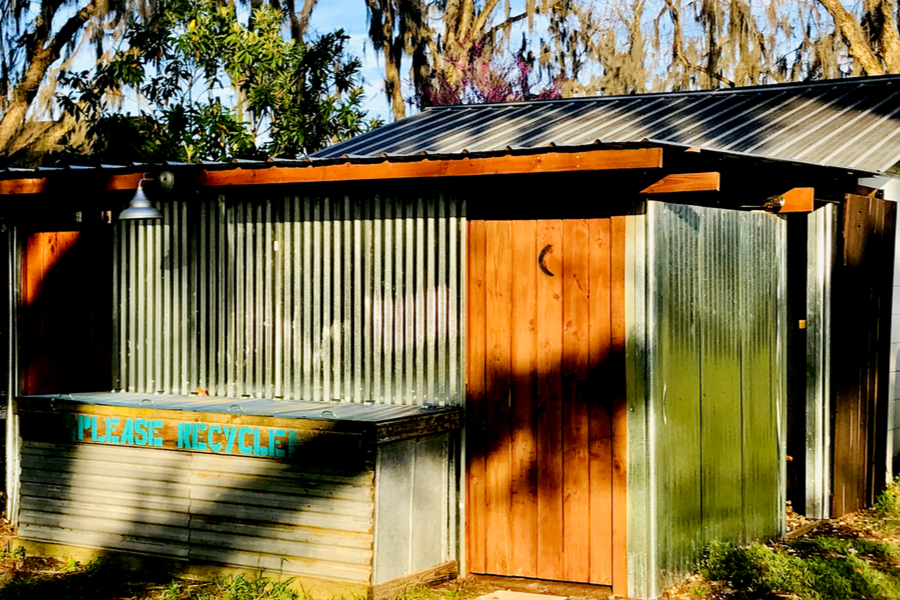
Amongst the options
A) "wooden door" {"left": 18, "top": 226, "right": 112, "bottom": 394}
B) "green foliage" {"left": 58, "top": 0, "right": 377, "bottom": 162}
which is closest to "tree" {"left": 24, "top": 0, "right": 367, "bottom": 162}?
"green foliage" {"left": 58, "top": 0, "right": 377, "bottom": 162}

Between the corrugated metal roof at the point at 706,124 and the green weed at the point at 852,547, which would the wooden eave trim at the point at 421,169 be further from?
the green weed at the point at 852,547

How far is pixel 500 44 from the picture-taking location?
2859cm

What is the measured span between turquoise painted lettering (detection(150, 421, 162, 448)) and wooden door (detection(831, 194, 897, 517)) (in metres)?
5.17

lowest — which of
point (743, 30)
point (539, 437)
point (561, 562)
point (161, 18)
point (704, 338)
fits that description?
point (561, 562)

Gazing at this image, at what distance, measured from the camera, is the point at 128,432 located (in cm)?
738

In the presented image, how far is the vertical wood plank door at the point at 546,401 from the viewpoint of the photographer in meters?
6.86

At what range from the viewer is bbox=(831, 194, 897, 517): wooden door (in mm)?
9039

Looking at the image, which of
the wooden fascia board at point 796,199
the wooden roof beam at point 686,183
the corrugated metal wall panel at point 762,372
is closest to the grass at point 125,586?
the corrugated metal wall panel at point 762,372

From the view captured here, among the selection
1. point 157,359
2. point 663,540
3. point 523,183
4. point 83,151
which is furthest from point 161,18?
point 663,540

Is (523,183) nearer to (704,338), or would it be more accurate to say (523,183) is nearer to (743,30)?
(704,338)

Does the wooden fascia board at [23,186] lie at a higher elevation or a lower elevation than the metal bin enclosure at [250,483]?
higher

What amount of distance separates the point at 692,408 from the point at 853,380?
2.62m

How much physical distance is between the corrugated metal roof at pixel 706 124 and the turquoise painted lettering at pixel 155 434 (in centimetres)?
322

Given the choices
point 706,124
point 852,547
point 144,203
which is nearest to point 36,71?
point 706,124
